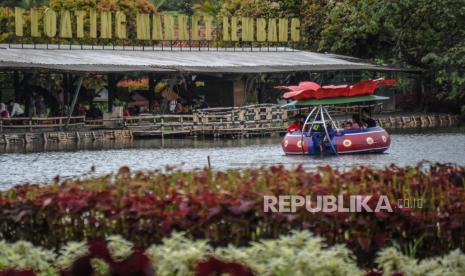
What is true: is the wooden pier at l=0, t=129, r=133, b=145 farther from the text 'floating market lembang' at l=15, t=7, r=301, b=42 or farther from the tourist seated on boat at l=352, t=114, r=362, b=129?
the tourist seated on boat at l=352, t=114, r=362, b=129

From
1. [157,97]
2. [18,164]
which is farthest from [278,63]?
[18,164]

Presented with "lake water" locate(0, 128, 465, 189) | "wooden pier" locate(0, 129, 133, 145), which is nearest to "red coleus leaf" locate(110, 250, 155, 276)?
"lake water" locate(0, 128, 465, 189)

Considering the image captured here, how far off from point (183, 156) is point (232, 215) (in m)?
24.7

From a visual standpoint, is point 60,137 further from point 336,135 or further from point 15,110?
point 336,135

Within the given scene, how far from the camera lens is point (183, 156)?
34688mm

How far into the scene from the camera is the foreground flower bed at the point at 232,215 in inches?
395

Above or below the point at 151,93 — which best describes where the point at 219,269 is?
below

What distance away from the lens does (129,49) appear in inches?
2232

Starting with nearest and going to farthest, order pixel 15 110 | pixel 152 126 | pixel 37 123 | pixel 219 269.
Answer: pixel 219 269
pixel 37 123
pixel 15 110
pixel 152 126

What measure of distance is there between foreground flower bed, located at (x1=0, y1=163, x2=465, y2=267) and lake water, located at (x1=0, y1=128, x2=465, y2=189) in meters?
13.9

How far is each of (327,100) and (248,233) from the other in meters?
23.9

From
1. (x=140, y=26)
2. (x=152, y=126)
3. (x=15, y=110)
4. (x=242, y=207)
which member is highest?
(x=140, y=26)

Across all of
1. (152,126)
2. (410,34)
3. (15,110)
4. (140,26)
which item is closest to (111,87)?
(152,126)

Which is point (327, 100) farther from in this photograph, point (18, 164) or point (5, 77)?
point (5, 77)
